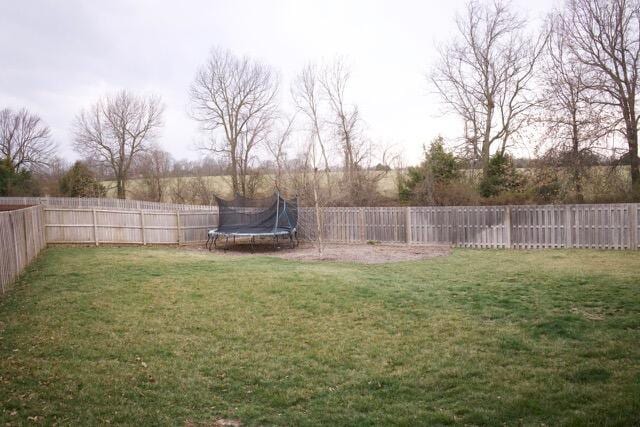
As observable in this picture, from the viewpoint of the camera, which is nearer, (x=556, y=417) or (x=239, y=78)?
(x=556, y=417)

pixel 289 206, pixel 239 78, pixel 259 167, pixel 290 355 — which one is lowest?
pixel 290 355

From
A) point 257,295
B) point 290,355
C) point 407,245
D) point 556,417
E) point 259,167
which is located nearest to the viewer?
point 556,417

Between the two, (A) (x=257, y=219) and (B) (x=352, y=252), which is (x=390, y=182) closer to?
(A) (x=257, y=219)

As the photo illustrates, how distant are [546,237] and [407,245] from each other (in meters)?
4.65

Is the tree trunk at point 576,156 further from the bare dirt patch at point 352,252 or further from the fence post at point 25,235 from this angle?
the fence post at point 25,235

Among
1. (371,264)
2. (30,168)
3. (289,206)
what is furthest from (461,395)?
(30,168)

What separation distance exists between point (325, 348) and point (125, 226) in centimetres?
1437

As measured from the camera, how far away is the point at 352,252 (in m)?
15.4

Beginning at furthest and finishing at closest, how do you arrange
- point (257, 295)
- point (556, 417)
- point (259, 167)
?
1. point (259, 167)
2. point (257, 295)
3. point (556, 417)

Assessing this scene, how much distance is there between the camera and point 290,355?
19.1ft

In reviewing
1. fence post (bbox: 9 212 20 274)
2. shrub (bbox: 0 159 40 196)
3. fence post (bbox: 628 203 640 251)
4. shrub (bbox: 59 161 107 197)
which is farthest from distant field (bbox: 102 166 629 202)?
fence post (bbox: 9 212 20 274)

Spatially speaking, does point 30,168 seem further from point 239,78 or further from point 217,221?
point 217,221

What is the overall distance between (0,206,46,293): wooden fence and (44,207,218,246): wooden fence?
2481 millimetres

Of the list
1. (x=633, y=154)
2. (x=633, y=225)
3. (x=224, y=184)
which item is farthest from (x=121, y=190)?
(x=633, y=225)
